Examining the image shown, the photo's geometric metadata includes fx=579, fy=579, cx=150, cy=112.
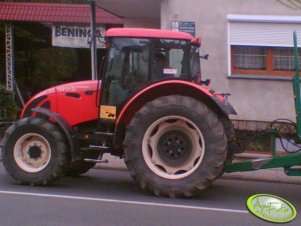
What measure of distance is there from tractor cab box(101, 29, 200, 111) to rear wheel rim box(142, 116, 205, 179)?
25.9 inches

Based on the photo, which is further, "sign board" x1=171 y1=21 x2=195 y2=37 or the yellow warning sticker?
"sign board" x1=171 y1=21 x2=195 y2=37

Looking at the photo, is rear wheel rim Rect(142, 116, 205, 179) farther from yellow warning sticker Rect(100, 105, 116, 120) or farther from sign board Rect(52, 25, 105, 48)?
sign board Rect(52, 25, 105, 48)

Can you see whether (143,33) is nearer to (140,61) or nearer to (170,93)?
(140,61)

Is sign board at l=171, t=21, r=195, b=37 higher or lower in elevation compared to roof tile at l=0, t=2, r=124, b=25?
lower

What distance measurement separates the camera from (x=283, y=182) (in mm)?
10242

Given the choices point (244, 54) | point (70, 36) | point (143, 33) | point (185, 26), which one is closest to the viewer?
point (143, 33)

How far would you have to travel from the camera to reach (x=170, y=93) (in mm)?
8211

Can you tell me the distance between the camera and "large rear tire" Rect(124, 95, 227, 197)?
7867 mm

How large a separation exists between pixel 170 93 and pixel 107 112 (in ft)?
3.19

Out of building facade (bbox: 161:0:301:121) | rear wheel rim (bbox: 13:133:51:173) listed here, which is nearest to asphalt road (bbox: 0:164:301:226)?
rear wheel rim (bbox: 13:133:51:173)

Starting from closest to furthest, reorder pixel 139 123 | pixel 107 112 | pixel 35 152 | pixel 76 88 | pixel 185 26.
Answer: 1. pixel 139 123
2. pixel 107 112
3. pixel 35 152
4. pixel 76 88
5. pixel 185 26

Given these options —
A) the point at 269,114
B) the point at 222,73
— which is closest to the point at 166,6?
the point at 222,73

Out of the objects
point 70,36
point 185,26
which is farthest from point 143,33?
point 70,36

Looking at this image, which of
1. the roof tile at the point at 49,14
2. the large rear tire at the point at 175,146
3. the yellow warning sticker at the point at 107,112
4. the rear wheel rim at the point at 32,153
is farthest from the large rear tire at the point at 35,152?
the roof tile at the point at 49,14
